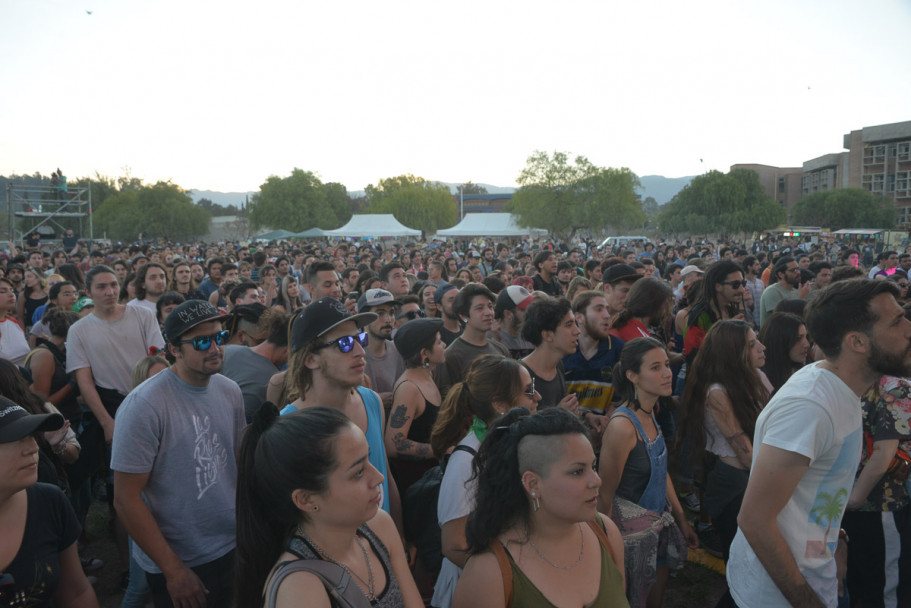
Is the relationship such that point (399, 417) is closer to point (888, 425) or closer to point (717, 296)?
point (888, 425)

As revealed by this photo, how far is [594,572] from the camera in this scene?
2.03 m

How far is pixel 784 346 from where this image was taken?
4344 mm

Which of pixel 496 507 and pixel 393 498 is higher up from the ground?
pixel 496 507

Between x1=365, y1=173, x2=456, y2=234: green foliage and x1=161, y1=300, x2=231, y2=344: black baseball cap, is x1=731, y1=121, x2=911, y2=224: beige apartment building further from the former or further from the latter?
x1=161, y1=300, x2=231, y2=344: black baseball cap

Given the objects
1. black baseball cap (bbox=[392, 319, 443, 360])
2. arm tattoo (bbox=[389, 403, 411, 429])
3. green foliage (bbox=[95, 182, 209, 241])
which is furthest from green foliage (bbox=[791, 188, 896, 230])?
arm tattoo (bbox=[389, 403, 411, 429])

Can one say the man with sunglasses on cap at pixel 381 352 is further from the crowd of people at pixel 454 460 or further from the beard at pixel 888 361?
the beard at pixel 888 361

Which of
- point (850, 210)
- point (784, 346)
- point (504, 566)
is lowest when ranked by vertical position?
point (504, 566)

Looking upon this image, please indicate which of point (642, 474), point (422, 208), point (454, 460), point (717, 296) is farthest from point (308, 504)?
point (422, 208)

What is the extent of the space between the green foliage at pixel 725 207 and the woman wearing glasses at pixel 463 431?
6969 cm

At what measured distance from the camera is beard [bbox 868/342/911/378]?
2186 millimetres

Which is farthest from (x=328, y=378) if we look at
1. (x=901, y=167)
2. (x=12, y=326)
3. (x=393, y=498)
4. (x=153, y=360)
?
(x=901, y=167)

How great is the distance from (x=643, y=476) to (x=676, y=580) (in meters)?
1.45

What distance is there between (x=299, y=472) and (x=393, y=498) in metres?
1.26

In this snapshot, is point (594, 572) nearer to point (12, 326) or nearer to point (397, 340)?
point (397, 340)
